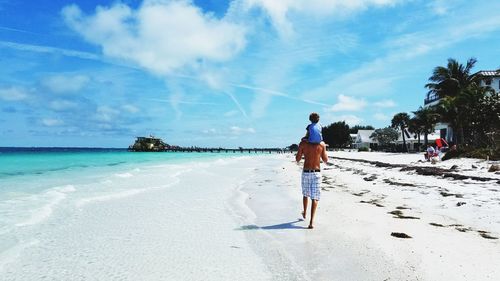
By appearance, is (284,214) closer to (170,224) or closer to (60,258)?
(170,224)

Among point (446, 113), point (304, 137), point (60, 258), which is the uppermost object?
point (446, 113)

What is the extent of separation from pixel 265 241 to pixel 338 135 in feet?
329

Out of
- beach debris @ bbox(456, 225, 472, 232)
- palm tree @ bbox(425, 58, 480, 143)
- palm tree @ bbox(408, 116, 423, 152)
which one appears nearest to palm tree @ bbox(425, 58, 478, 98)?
palm tree @ bbox(425, 58, 480, 143)

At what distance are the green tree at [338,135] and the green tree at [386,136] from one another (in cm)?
1548

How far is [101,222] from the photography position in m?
8.30

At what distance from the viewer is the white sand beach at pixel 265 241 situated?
483cm

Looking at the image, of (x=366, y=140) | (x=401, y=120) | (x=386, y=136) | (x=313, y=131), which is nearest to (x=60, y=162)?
(x=313, y=131)

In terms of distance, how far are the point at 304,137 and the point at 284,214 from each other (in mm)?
2318

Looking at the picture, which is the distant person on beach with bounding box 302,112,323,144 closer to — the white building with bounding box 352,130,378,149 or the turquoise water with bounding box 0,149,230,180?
the turquoise water with bounding box 0,149,230,180

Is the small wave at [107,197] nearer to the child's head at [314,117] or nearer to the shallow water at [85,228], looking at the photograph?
the shallow water at [85,228]

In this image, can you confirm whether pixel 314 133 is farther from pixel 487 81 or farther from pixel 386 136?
pixel 386 136

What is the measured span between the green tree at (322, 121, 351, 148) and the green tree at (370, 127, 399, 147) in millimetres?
15477

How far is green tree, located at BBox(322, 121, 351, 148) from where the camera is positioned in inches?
4099

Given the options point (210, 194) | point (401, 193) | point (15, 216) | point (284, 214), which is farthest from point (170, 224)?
point (401, 193)
